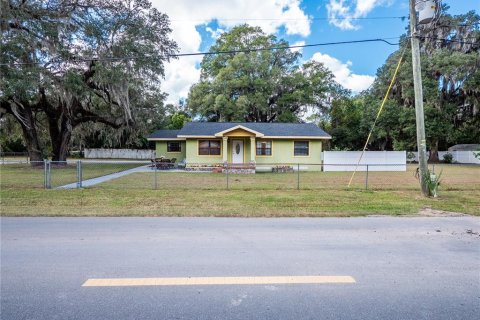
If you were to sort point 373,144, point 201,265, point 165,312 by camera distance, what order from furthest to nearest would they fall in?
1. point 373,144
2. point 201,265
3. point 165,312

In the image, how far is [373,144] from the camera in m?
40.0

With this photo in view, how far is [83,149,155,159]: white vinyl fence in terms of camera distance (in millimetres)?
47844

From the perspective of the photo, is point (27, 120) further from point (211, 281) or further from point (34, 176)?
point (211, 281)

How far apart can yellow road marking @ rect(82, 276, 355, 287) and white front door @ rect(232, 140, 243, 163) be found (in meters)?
20.5

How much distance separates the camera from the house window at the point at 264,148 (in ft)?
80.0

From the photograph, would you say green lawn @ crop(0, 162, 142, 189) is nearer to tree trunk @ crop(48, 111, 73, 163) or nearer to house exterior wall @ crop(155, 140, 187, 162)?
tree trunk @ crop(48, 111, 73, 163)

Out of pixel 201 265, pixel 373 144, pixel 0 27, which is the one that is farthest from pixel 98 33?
pixel 373 144

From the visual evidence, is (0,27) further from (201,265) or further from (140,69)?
(201,265)

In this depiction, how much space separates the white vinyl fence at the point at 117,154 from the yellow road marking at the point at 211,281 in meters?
45.1

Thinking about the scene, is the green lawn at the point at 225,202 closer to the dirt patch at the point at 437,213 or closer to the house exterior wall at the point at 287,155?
the dirt patch at the point at 437,213

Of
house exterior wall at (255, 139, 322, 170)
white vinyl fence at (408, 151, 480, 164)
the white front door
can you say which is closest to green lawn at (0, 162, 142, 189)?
the white front door

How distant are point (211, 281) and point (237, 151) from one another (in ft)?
68.0

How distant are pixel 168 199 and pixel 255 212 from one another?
129 inches

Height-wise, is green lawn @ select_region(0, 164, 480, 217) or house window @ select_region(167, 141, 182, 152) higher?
house window @ select_region(167, 141, 182, 152)
